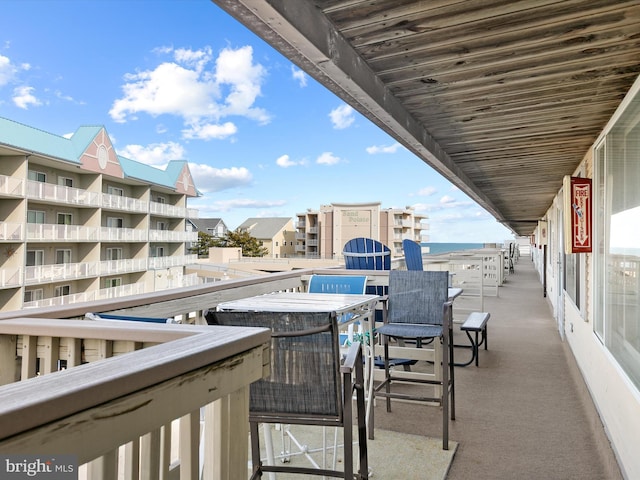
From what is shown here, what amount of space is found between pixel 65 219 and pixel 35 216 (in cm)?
189

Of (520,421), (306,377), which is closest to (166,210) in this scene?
(520,421)

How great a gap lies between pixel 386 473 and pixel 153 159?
111m

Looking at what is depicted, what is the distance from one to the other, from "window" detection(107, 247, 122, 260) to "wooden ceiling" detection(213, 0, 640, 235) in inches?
959

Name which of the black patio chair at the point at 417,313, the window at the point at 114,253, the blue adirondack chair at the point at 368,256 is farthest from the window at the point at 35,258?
the black patio chair at the point at 417,313

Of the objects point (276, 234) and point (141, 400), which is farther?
point (276, 234)

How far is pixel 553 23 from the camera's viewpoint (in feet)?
6.10

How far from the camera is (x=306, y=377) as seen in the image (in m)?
1.80

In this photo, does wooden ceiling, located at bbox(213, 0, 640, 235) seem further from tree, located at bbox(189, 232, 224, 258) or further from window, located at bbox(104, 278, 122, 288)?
tree, located at bbox(189, 232, 224, 258)

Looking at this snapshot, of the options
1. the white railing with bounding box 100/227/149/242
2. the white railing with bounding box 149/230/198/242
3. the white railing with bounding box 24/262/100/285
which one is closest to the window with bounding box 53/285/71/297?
the white railing with bounding box 24/262/100/285

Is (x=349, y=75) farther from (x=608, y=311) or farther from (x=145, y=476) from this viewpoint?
(x=608, y=311)

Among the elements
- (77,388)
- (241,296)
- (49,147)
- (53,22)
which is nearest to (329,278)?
(241,296)

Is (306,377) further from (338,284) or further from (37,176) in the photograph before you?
(37,176)

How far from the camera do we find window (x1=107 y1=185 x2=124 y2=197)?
24709mm

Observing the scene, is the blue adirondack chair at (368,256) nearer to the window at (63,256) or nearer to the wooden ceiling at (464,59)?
the wooden ceiling at (464,59)
